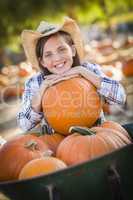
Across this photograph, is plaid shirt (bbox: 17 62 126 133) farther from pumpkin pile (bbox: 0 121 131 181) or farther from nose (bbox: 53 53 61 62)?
pumpkin pile (bbox: 0 121 131 181)

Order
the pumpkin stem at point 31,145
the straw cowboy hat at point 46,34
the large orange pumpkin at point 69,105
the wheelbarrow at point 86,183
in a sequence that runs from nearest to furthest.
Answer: the wheelbarrow at point 86,183 < the pumpkin stem at point 31,145 < the large orange pumpkin at point 69,105 < the straw cowboy hat at point 46,34

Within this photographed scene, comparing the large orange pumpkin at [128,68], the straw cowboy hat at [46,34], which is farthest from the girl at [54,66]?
the large orange pumpkin at [128,68]

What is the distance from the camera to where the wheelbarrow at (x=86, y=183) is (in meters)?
1.97

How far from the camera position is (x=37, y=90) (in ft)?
9.62

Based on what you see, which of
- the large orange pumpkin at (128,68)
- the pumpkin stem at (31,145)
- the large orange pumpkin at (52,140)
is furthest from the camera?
the large orange pumpkin at (128,68)

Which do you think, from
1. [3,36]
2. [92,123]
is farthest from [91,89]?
[3,36]

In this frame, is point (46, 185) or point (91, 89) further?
point (91, 89)

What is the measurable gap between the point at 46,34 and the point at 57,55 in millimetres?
135

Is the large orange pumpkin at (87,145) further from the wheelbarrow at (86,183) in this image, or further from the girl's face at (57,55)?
the girl's face at (57,55)

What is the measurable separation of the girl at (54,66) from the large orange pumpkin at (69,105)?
5cm

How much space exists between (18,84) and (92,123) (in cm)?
489

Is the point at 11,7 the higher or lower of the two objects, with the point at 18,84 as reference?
higher

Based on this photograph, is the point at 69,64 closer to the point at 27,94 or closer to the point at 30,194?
the point at 27,94

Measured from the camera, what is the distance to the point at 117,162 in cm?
209
